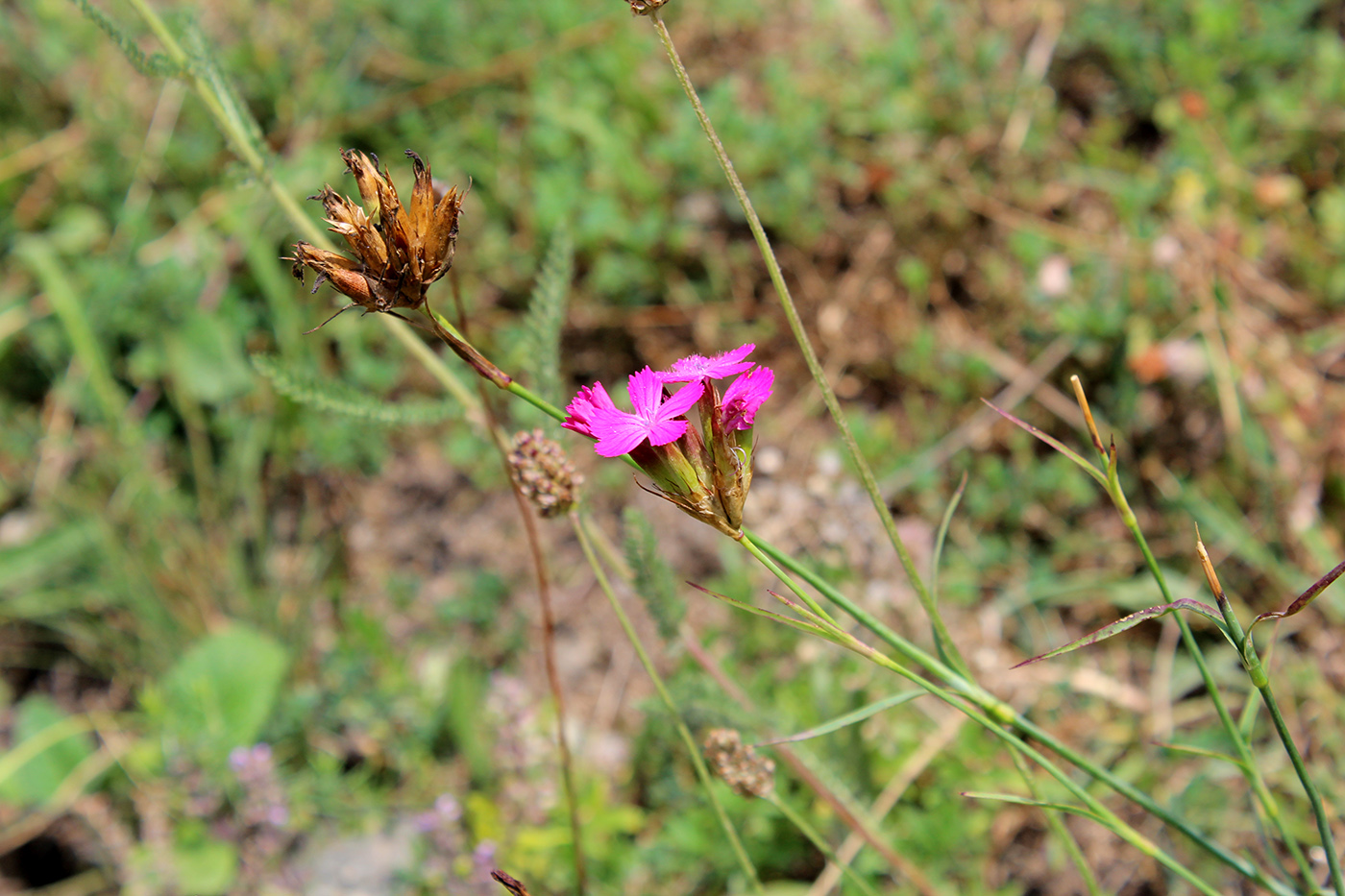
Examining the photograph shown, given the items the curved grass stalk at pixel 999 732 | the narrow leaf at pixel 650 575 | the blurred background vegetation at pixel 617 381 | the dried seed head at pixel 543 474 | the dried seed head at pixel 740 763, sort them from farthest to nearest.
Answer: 1. the blurred background vegetation at pixel 617 381
2. the narrow leaf at pixel 650 575
3. the dried seed head at pixel 740 763
4. the dried seed head at pixel 543 474
5. the curved grass stalk at pixel 999 732

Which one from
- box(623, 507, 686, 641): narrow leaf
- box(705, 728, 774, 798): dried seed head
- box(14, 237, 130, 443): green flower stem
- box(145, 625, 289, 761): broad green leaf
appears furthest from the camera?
box(14, 237, 130, 443): green flower stem

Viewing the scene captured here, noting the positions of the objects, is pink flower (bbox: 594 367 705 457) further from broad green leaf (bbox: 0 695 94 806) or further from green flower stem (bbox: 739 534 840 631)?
broad green leaf (bbox: 0 695 94 806)

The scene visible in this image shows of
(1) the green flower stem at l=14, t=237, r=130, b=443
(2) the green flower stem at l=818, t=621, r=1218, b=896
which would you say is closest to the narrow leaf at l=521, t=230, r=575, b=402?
(2) the green flower stem at l=818, t=621, r=1218, b=896

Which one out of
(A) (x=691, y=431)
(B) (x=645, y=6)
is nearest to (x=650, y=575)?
(A) (x=691, y=431)

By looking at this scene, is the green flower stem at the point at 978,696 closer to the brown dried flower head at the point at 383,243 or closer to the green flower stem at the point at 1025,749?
the green flower stem at the point at 1025,749

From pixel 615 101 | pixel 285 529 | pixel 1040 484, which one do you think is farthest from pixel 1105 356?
pixel 285 529

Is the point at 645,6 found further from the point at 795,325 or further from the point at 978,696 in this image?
the point at 978,696

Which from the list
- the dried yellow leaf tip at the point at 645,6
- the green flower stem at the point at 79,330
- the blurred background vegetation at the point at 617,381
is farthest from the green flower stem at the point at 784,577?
the green flower stem at the point at 79,330
